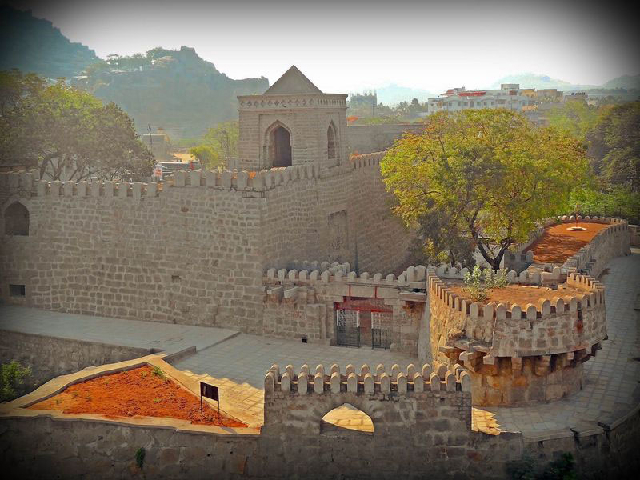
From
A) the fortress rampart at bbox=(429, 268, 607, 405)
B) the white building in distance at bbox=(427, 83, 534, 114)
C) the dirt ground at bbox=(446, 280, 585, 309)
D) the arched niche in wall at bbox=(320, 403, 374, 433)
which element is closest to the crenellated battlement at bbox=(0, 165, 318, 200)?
the dirt ground at bbox=(446, 280, 585, 309)

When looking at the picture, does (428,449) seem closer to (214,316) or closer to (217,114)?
(214,316)

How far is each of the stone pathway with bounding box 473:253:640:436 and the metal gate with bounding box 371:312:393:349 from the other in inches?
253

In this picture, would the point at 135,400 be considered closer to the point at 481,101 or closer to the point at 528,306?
the point at 528,306

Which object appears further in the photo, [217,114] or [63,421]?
[217,114]

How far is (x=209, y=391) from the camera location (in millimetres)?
18047

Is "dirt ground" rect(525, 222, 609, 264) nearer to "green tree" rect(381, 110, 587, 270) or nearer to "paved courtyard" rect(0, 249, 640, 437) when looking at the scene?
"green tree" rect(381, 110, 587, 270)

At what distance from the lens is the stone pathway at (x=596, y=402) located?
17.4m

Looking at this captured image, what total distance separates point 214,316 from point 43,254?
25.5ft

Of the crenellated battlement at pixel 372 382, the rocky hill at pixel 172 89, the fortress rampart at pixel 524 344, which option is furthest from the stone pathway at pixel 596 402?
the rocky hill at pixel 172 89

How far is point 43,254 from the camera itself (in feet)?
93.1

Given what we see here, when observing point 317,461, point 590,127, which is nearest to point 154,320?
point 317,461

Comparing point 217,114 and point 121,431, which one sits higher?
point 217,114

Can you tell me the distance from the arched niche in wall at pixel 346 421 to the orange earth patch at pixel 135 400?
6.99ft

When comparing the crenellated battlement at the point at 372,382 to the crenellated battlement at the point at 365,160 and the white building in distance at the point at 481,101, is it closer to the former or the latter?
the crenellated battlement at the point at 365,160
